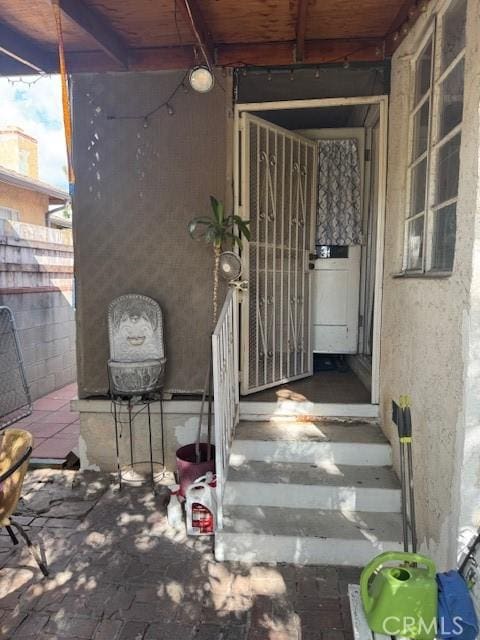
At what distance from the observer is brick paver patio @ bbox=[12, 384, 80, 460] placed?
164 inches

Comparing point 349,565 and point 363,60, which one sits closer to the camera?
point 349,565

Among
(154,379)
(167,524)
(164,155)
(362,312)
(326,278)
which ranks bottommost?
(167,524)

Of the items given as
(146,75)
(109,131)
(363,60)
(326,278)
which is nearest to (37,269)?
(109,131)

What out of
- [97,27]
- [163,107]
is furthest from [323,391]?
[97,27]

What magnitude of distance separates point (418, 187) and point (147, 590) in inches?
113

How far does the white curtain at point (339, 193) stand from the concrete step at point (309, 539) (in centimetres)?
287

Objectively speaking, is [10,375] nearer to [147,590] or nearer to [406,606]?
[147,590]

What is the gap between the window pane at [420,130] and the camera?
8.57ft

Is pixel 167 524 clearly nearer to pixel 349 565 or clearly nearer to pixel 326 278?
pixel 349 565

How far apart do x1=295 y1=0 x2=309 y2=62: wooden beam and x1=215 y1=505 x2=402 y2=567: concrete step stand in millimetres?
3189

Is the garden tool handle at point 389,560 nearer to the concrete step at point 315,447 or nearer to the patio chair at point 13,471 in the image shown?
the concrete step at point 315,447

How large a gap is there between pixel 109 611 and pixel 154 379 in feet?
4.96

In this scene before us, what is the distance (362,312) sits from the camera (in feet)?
15.8

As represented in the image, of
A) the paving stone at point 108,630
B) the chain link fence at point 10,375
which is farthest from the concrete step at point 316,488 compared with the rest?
the chain link fence at point 10,375
